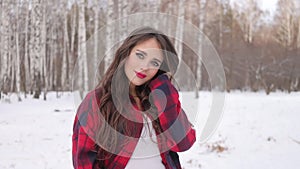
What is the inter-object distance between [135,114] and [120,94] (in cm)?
9

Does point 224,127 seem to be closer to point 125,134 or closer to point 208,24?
point 125,134

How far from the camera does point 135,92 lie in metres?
1.29

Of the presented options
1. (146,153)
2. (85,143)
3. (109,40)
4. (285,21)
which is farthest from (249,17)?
(85,143)

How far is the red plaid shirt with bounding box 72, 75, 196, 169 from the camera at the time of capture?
1.20 m

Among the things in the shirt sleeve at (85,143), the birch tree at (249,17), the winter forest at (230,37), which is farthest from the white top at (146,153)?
the birch tree at (249,17)

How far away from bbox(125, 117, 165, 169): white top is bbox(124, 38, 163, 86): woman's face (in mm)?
161

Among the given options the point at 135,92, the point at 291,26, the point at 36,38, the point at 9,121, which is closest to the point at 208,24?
the point at 291,26

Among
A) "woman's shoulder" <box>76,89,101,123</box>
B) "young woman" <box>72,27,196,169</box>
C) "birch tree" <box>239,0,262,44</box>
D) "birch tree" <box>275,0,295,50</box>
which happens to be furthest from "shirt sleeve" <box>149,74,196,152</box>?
"birch tree" <box>239,0,262,44</box>

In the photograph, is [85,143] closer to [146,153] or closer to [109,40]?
[146,153]

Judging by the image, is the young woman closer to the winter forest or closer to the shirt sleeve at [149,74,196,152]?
the shirt sleeve at [149,74,196,152]

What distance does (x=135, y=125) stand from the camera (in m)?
1.26

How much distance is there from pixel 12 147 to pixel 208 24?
20428 mm

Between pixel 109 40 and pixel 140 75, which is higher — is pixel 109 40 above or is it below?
below

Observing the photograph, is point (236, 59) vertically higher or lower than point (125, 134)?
lower
